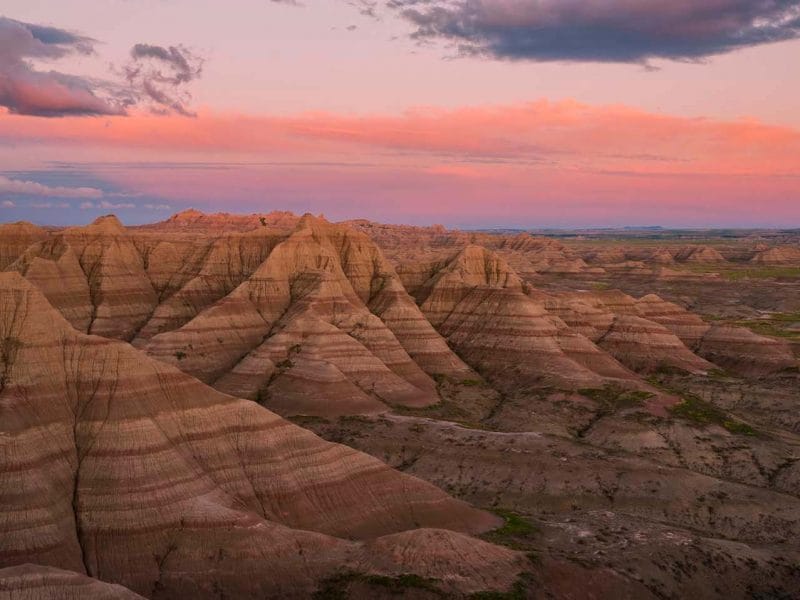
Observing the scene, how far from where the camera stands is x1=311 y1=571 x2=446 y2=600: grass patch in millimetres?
47500

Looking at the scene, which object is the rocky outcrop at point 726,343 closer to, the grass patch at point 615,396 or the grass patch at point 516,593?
the grass patch at point 615,396

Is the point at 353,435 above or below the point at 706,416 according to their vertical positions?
below

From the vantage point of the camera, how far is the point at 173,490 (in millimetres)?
52375

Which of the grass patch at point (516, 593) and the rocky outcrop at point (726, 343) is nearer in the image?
the grass patch at point (516, 593)

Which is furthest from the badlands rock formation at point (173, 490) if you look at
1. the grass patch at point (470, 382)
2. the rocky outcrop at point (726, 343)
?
the rocky outcrop at point (726, 343)

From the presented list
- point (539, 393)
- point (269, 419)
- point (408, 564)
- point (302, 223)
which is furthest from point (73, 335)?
point (302, 223)

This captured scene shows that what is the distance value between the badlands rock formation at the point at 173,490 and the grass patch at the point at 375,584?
2.32 ft

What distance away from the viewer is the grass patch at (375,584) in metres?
47.5

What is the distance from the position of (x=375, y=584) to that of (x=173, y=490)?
15750 mm

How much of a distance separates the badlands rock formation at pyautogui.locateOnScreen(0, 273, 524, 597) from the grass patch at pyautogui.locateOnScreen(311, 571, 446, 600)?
0.71 m

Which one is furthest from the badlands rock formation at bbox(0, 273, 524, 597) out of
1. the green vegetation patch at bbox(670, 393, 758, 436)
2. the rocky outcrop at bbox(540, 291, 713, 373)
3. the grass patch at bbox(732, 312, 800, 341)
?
the grass patch at bbox(732, 312, 800, 341)

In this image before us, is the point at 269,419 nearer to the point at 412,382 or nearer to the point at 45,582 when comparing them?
the point at 45,582

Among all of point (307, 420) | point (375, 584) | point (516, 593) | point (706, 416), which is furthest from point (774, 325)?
point (375, 584)

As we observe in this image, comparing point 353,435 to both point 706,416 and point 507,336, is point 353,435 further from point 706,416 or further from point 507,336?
point 507,336
